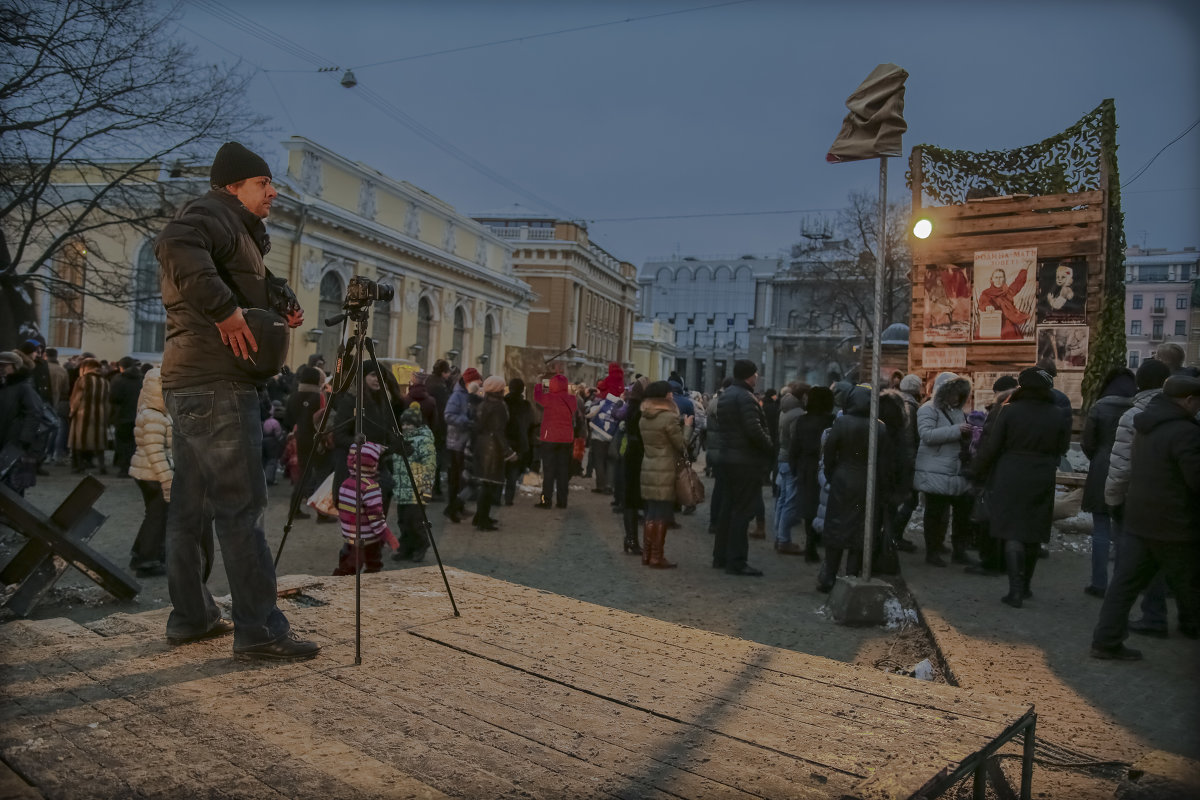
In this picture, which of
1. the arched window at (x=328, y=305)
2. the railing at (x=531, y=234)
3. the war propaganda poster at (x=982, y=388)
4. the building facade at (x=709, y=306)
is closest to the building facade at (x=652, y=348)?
the building facade at (x=709, y=306)

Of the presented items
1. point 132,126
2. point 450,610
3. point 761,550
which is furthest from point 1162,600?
point 132,126

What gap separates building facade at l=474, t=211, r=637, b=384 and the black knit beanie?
51.7 m

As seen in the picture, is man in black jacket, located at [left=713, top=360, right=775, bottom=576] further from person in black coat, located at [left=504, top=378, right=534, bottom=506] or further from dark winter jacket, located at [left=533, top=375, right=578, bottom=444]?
dark winter jacket, located at [left=533, top=375, right=578, bottom=444]

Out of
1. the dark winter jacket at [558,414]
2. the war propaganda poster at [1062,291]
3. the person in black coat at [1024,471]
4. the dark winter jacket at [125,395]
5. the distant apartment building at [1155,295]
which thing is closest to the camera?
the person in black coat at [1024,471]

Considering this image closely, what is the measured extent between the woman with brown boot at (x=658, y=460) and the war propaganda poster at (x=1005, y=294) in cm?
505

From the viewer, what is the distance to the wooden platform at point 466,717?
2225 millimetres

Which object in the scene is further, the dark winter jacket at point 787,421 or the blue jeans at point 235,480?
the dark winter jacket at point 787,421

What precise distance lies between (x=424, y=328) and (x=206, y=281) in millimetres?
34637

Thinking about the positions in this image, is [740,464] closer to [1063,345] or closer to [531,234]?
[1063,345]

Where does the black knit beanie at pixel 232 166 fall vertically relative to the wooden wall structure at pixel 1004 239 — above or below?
below

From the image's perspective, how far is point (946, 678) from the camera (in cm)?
520

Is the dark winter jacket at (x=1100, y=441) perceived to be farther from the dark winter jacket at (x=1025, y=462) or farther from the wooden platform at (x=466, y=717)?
the wooden platform at (x=466, y=717)

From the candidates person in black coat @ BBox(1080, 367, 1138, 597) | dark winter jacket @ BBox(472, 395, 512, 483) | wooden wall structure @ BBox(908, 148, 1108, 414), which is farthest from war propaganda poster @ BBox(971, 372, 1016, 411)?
dark winter jacket @ BBox(472, 395, 512, 483)

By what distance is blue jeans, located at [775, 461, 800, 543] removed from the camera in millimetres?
9875
